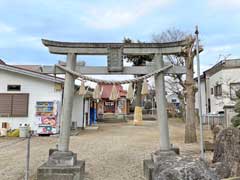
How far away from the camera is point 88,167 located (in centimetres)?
674

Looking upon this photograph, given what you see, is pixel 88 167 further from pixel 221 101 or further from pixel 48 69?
pixel 221 101

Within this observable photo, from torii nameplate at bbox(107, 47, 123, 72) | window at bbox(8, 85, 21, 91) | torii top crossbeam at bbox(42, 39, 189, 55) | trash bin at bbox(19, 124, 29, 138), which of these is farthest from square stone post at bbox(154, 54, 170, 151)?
window at bbox(8, 85, 21, 91)

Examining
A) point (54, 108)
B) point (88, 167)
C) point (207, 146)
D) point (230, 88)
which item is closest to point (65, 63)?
point (88, 167)

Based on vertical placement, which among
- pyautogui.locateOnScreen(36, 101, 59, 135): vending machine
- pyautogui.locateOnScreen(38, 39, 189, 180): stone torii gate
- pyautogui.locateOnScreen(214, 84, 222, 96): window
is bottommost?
pyautogui.locateOnScreen(36, 101, 59, 135): vending machine

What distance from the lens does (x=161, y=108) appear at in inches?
237

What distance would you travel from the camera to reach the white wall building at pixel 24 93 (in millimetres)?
13312

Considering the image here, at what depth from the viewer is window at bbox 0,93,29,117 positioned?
13281 mm

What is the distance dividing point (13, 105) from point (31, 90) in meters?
1.17

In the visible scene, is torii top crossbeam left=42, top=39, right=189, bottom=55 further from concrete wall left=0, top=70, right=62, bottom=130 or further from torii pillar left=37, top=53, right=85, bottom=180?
concrete wall left=0, top=70, right=62, bottom=130

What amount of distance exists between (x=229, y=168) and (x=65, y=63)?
4.24 m

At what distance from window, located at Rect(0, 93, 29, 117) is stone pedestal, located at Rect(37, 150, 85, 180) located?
850 cm

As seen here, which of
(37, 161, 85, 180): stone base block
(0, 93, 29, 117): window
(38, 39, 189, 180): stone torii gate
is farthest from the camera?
(0, 93, 29, 117): window

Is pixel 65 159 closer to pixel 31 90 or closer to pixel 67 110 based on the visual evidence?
pixel 67 110

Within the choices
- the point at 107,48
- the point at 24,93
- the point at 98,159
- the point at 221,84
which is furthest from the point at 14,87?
the point at 221,84
